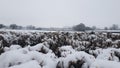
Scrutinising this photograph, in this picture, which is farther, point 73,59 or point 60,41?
point 60,41

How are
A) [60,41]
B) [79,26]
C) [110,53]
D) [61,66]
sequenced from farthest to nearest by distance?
1. [79,26]
2. [60,41]
3. [110,53]
4. [61,66]

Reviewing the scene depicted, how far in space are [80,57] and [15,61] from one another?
120cm

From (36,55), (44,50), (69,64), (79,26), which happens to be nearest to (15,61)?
(36,55)

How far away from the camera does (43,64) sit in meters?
3.39

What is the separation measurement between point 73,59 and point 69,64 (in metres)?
0.12

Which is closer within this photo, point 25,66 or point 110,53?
point 25,66

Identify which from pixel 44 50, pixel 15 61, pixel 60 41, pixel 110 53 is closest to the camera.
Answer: pixel 15 61

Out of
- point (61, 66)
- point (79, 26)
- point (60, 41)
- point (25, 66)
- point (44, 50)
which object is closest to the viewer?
point (25, 66)

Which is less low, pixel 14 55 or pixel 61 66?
pixel 14 55

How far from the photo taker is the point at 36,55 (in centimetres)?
352

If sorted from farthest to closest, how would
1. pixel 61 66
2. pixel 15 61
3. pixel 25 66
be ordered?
pixel 61 66
pixel 15 61
pixel 25 66

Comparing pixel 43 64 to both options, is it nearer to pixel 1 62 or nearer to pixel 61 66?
pixel 61 66

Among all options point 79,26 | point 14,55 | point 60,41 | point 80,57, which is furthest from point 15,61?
point 79,26

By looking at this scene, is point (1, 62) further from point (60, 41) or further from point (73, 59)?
point (60, 41)
